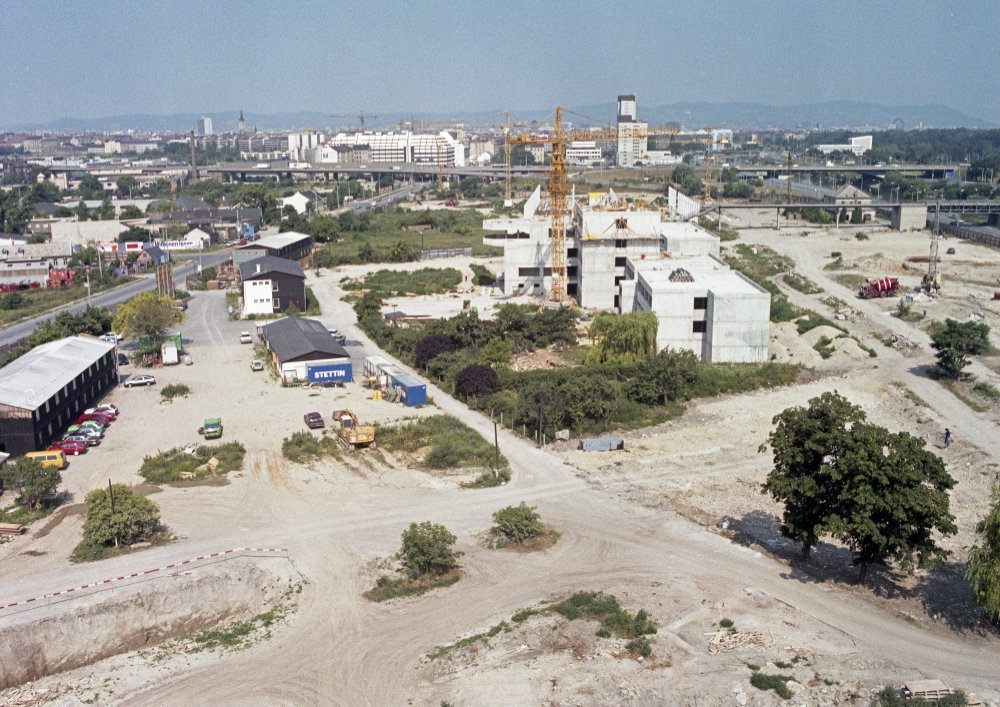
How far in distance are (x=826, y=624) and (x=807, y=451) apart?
2.29 metres

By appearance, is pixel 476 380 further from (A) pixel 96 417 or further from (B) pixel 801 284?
(B) pixel 801 284

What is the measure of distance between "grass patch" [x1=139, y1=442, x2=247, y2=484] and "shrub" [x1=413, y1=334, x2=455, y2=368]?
606cm

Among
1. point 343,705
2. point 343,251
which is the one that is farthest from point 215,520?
point 343,251

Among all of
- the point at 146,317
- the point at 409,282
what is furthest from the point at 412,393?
the point at 409,282

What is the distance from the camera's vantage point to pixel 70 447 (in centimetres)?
1642

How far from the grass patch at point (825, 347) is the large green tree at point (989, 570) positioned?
1238 cm

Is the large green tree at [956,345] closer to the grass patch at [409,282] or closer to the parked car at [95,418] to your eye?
the grass patch at [409,282]

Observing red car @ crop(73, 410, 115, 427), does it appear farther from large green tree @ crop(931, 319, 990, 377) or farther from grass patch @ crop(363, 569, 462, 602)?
large green tree @ crop(931, 319, 990, 377)

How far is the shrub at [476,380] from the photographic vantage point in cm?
1908

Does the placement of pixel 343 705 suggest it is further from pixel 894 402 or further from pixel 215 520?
pixel 894 402

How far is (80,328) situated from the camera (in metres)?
25.6

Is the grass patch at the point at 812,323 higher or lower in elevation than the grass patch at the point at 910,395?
higher

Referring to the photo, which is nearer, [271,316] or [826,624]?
[826,624]

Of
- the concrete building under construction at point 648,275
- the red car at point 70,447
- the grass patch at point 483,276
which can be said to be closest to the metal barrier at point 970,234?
the concrete building under construction at point 648,275
